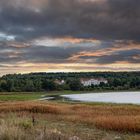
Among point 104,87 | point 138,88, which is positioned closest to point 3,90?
point 104,87

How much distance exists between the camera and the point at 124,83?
19650 cm

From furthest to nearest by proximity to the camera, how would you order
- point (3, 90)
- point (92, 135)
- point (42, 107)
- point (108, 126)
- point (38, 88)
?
point (38, 88) < point (3, 90) < point (42, 107) < point (108, 126) < point (92, 135)

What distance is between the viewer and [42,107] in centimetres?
3241

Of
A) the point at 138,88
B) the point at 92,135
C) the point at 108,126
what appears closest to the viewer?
the point at 92,135

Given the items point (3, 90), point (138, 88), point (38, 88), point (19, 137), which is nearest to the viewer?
point (19, 137)

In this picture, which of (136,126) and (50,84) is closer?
(136,126)

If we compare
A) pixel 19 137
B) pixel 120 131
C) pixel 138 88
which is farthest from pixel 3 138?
pixel 138 88

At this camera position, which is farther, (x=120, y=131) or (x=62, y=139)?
(x=120, y=131)

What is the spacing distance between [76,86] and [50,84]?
570 inches

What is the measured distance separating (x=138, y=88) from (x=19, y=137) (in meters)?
178

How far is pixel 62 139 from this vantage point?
11.6 meters

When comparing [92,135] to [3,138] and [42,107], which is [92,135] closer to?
[3,138]

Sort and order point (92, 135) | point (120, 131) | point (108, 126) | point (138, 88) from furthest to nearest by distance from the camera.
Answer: point (138, 88), point (108, 126), point (120, 131), point (92, 135)

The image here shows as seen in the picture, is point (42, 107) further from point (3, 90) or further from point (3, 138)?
point (3, 90)
